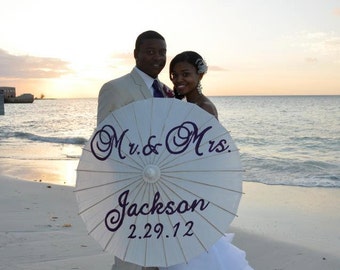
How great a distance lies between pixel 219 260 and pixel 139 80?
1284 mm

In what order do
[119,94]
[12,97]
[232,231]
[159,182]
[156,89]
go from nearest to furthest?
[159,182] < [119,94] < [156,89] < [232,231] < [12,97]

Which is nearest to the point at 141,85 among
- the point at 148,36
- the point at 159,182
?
the point at 148,36

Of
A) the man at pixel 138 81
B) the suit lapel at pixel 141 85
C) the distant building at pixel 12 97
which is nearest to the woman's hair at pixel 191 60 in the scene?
the man at pixel 138 81

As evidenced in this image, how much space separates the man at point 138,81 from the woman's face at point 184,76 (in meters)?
0.16

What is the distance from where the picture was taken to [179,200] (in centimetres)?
260

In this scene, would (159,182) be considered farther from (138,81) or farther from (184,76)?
(184,76)

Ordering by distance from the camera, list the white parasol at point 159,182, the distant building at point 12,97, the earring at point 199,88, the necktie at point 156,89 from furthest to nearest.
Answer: the distant building at point 12,97 < the earring at point 199,88 < the necktie at point 156,89 < the white parasol at point 159,182

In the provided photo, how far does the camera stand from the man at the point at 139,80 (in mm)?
2850

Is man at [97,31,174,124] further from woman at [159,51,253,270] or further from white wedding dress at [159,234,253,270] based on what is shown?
white wedding dress at [159,234,253,270]

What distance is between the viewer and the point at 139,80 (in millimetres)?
2922

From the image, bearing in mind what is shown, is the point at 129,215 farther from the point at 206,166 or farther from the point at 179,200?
the point at 206,166

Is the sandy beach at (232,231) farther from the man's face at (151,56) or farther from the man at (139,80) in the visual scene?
the man's face at (151,56)

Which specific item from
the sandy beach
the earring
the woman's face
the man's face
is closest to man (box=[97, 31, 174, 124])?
the man's face

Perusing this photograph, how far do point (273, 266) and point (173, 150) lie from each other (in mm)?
3201
